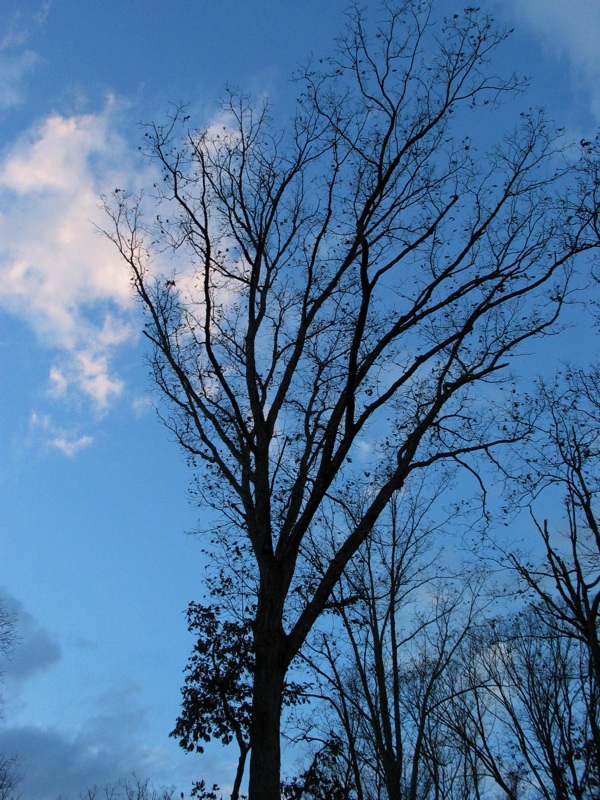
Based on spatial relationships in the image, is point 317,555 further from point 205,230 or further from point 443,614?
point 205,230

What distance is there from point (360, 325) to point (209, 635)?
6.50 meters

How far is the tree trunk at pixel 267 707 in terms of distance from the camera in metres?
5.86

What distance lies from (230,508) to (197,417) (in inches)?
55.7

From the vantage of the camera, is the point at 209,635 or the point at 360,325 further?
the point at 209,635

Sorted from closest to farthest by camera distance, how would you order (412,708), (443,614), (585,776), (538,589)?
(538,589) < (585,776) < (443,614) < (412,708)

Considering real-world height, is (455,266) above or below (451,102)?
below

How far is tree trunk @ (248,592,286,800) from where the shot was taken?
5.86 metres

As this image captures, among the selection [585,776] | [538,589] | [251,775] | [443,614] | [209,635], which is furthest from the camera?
[443,614]

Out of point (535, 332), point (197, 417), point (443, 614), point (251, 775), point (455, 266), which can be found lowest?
point (251, 775)

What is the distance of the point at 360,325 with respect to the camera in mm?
6969

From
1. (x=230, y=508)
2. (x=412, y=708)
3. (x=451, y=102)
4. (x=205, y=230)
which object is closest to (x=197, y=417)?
(x=230, y=508)

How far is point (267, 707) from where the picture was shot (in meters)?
6.20

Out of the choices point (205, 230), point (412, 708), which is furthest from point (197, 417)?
point (412, 708)

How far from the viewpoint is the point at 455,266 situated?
8.74 m
